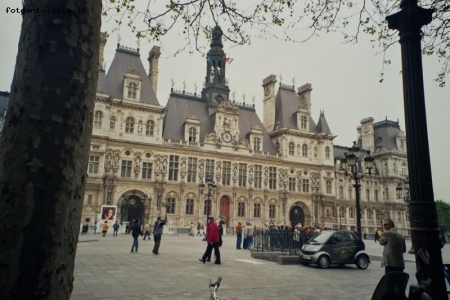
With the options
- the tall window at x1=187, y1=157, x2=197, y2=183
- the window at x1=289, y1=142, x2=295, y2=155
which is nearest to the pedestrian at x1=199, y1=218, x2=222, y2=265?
the tall window at x1=187, y1=157, x2=197, y2=183

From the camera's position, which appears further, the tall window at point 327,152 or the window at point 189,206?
the tall window at point 327,152

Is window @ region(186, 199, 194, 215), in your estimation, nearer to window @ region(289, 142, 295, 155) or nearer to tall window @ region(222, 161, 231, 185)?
tall window @ region(222, 161, 231, 185)

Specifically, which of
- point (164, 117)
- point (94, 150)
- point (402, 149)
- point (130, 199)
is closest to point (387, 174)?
point (402, 149)

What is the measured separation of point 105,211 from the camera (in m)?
30.7

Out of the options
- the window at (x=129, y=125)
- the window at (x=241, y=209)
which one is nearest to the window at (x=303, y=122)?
the window at (x=241, y=209)

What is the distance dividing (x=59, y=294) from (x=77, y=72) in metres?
1.37

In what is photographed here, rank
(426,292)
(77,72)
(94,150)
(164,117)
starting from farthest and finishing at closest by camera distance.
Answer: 1. (164,117)
2. (94,150)
3. (426,292)
4. (77,72)

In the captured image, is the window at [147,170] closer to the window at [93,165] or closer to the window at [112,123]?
the window at [93,165]

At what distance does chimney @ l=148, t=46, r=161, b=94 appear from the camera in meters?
45.0

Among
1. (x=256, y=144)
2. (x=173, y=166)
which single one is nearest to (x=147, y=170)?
(x=173, y=166)

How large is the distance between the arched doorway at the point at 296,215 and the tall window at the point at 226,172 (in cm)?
1115

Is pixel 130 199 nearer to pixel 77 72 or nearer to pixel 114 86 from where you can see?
pixel 114 86

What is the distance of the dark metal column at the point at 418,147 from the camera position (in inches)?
170

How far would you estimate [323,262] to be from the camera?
13.8 m
